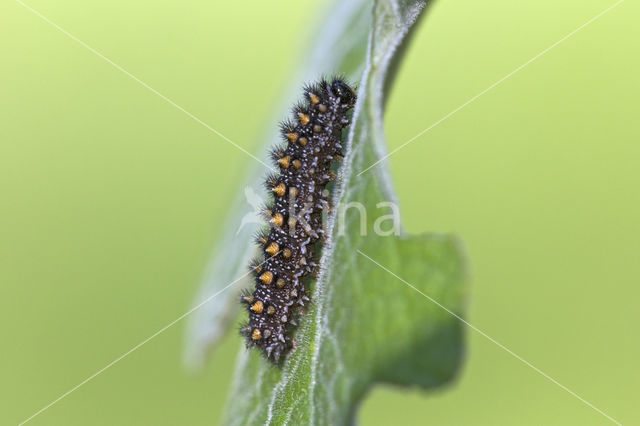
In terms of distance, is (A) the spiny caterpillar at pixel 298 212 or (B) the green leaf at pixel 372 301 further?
(A) the spiny caterpillar at pixel 298 212

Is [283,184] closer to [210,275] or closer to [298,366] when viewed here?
[210,275]

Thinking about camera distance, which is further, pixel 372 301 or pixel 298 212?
pixel 298 212

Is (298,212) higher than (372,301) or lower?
higher

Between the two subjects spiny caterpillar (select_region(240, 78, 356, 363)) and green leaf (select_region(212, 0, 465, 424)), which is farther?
spiny caterpillar (select_region(240, 78, 356, 363))
